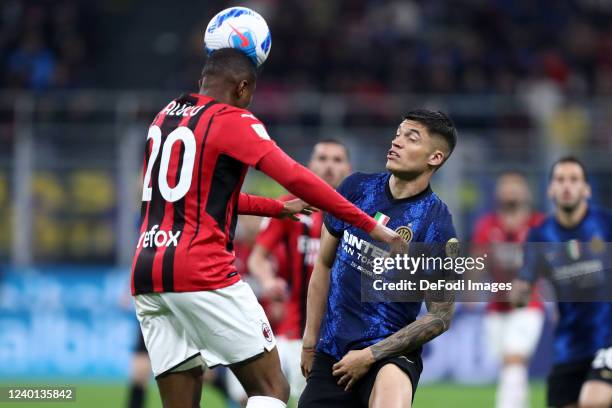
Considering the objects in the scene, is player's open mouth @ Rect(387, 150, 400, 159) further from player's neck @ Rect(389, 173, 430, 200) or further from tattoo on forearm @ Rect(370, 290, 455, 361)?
tattoo on forearm @ Rect(370, 290, 455, 361)

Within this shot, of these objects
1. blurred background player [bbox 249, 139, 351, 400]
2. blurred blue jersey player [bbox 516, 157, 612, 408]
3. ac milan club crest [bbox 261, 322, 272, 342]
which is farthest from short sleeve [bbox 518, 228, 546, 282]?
ac milan club crest [bbox 261, 322, 272, 342]

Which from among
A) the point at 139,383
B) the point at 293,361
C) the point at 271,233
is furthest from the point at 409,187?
the point at 139,383

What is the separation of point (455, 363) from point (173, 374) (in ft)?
30.3

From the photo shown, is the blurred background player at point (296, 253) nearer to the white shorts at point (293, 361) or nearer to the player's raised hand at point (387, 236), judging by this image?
the white shorts at point (293, 361)

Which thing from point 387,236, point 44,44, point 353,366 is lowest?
point 353,366

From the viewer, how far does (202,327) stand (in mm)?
5316

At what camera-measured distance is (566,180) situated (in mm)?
8297

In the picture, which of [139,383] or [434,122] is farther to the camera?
[139,383]

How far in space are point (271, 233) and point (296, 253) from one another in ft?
1.10

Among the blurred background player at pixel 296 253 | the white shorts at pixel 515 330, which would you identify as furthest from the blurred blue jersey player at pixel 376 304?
the white shorts at pixel 515 330

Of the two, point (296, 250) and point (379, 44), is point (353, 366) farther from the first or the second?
point (379, 44)

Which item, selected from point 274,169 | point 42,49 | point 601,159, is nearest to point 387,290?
point 274,169

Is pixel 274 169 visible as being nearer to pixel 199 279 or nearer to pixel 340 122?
pixel 199 279

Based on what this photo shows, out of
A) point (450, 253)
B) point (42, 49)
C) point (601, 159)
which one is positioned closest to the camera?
point (450, 253)
